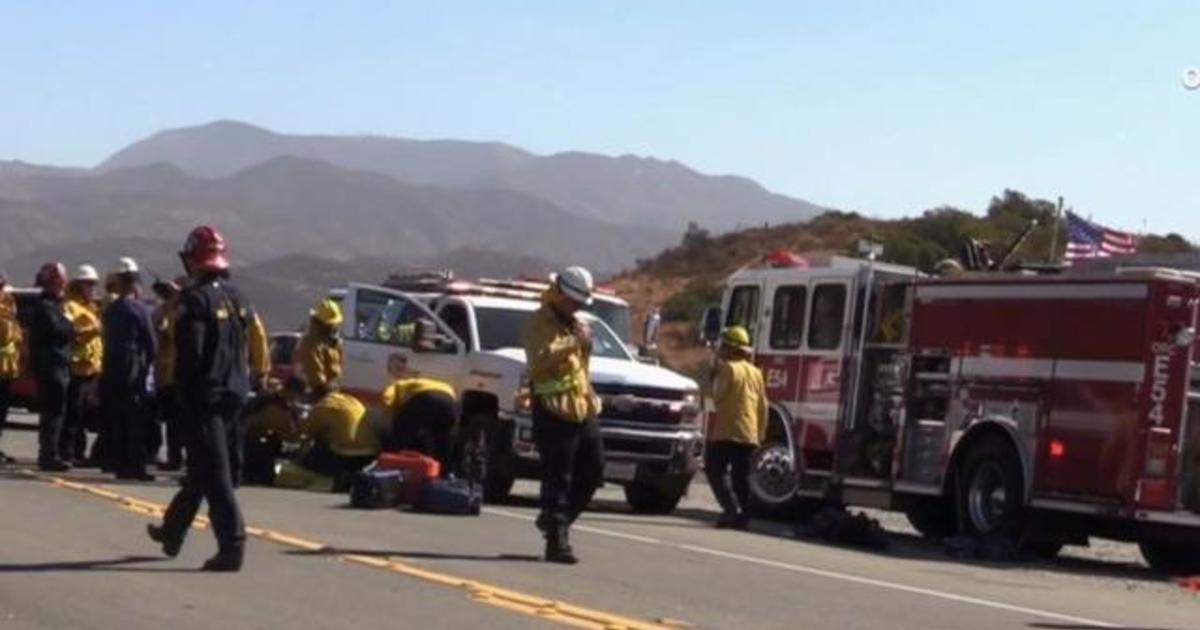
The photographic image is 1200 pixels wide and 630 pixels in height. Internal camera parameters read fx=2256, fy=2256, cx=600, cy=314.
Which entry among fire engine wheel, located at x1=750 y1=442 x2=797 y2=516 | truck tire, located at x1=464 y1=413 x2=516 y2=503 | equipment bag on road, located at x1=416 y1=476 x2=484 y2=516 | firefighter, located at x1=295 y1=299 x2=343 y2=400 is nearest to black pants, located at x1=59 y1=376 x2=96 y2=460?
firefighter, located at x1=295 y1=299 x2=343 y2=400

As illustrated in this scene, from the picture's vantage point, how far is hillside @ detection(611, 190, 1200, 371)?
56719 mm

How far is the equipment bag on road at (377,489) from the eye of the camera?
59.8 ft

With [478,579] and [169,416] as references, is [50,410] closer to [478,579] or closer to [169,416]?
[169,416]

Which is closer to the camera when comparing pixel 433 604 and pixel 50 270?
pixel 433 604

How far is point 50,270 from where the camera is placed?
824 inches

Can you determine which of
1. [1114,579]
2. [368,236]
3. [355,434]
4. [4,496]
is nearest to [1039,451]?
[1114,579]

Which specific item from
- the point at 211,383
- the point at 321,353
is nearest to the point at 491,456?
the point at 321,353

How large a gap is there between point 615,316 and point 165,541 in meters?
11.4

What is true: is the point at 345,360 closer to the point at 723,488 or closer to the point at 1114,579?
the point at 723,488

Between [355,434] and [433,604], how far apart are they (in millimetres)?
8281

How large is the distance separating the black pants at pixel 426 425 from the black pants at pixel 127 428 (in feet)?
7.79

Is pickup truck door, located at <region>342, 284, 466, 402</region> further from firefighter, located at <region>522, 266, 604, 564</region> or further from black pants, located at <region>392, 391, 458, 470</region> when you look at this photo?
firefighter, located at <region>522, 266, 604, 564</region>

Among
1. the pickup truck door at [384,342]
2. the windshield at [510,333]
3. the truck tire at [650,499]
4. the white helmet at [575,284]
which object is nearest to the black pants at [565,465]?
the white helmet at [575,284]

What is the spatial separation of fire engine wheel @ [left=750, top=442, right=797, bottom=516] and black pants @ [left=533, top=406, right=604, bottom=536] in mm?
7754
